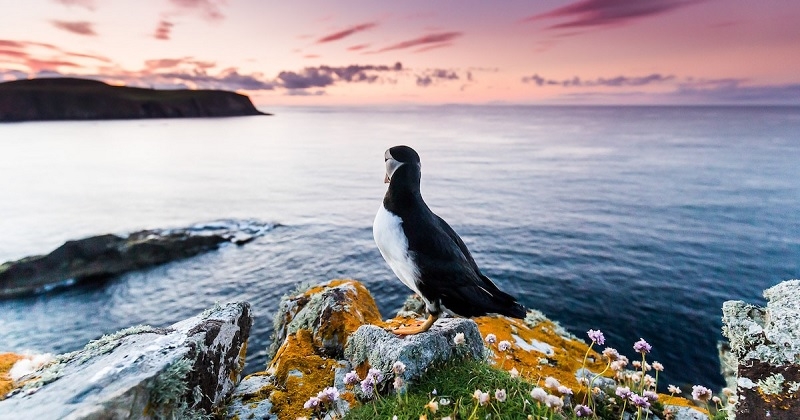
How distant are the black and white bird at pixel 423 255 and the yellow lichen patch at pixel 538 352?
99cm

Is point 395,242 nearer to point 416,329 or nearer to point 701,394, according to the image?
point 416,329

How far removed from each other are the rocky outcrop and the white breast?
23.1 meters

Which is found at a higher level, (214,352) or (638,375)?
(214,352)

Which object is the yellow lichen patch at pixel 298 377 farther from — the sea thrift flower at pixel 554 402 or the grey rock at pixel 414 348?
the sea thrift flower at pixel 554 402

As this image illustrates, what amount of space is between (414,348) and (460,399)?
880 millimetres

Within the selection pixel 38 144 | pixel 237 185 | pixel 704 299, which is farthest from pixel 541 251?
pixel 38 144

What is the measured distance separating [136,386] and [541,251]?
24046 mm

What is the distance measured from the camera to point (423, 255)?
15.6ft

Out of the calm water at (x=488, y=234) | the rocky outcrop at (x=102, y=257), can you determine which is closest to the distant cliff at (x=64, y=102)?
the calm water at (x=488, y=234)

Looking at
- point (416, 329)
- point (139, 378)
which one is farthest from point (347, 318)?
point (139, 378)

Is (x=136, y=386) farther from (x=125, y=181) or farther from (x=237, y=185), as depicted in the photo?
(x=125, y=181)

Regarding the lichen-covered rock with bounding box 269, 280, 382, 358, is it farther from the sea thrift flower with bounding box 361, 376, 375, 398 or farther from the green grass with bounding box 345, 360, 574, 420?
the sea thrift flower with bounding box 361, 376, 375, 398

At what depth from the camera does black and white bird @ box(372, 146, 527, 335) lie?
479 cm

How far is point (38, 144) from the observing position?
98.1 m
